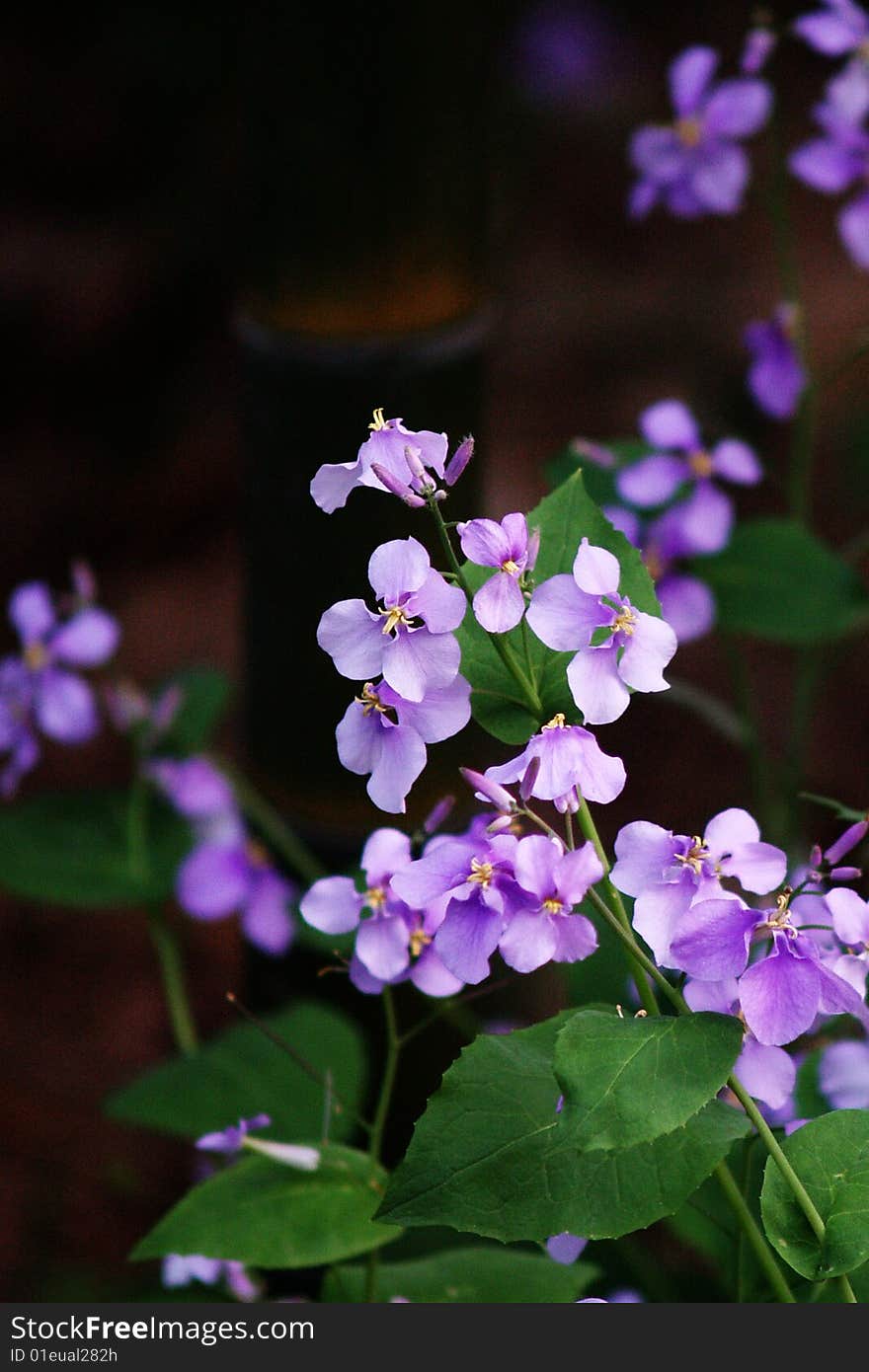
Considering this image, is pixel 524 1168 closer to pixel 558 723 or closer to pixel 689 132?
pixel 558 723

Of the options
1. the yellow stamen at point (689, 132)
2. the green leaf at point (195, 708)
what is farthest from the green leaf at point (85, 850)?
the yellow stamen at point (689, 132)

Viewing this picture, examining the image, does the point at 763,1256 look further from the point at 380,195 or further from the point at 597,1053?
the point at 380,195

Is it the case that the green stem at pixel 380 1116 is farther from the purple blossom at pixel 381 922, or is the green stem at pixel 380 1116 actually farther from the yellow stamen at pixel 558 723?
the yellow stamen at pixel 558 723

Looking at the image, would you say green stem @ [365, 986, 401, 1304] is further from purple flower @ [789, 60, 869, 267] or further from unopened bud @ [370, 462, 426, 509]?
purple flower @ [789, 60, 869, 267]

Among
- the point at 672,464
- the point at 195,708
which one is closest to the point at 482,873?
the point at 672,464

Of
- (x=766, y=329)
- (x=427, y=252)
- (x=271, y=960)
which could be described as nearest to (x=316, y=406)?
(x=427, y=252)

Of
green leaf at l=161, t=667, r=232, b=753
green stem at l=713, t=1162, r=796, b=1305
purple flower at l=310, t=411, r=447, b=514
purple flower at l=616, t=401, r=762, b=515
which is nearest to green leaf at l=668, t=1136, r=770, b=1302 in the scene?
green stem at l=713, t=1162, r=796, b=1305

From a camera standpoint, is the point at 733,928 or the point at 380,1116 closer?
the point at 733,928
